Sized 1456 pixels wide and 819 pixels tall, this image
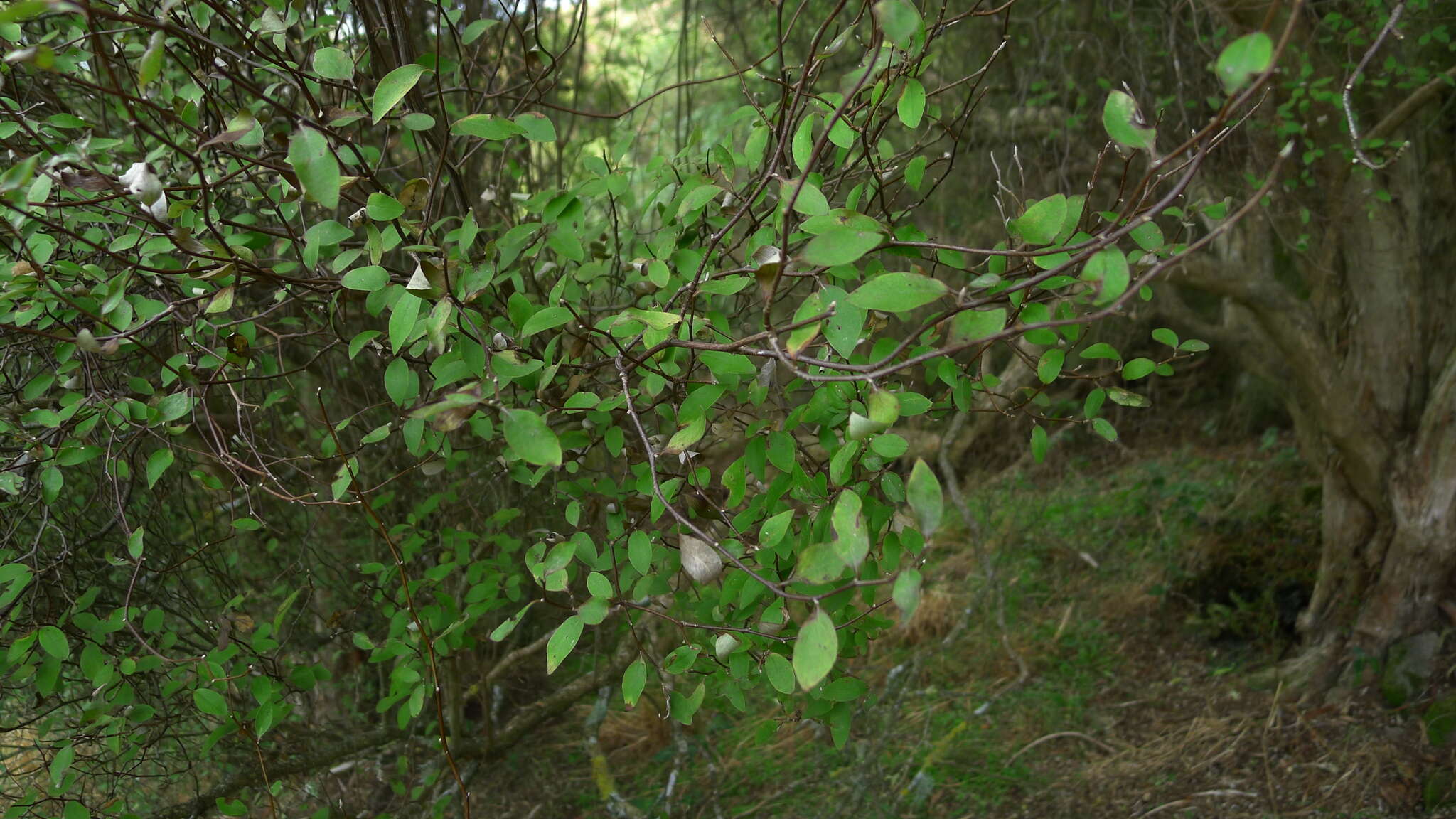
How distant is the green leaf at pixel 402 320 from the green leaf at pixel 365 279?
50 millimetres

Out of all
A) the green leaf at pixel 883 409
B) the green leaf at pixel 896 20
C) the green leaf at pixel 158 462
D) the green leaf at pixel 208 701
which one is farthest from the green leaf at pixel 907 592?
the green leaf at pixel 208 701

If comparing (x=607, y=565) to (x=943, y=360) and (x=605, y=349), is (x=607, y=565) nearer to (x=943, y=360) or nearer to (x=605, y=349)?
(x=605, y=349)

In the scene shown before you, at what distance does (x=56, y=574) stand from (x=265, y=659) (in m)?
0.41

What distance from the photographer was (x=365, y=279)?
117 centimetres

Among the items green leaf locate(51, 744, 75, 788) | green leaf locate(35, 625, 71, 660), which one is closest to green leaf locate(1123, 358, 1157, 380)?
green leaf locate(35, 625, 71, 660)

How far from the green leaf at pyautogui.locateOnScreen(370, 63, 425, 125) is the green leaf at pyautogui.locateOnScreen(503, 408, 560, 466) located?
40 cm

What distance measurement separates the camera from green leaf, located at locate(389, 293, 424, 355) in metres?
1.10

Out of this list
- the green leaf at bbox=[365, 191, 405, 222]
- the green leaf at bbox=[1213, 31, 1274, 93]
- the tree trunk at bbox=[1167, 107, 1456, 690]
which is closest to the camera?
the green leaf at bbox=[1213, 31, 1274, 93]

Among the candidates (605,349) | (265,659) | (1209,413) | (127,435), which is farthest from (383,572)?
(1209,413)

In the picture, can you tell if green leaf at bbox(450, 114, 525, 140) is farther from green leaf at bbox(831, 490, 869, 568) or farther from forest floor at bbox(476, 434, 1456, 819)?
forest floor at bbox(476, 434, 1456, 819)

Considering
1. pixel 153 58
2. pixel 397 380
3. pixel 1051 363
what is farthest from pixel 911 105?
pixel 153 58

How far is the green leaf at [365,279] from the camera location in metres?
1.17

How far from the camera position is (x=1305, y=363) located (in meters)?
3.75

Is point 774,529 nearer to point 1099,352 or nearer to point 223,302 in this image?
point 1099,352
